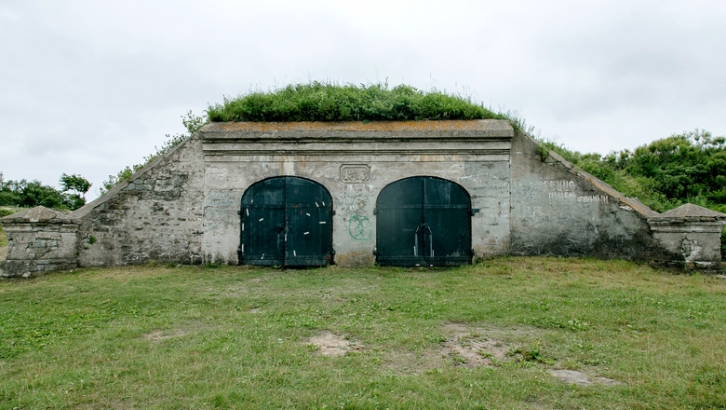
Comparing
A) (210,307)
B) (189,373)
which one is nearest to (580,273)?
(210,307)

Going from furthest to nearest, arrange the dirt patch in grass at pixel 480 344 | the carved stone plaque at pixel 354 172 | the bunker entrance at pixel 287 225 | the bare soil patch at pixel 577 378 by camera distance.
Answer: the carved stone plaque at pixel 354 172 → the bunker entrance at pixel 287 225 → the dirt patch in grass at pixel 480 344 → the bare soil patch at pixel 577 378

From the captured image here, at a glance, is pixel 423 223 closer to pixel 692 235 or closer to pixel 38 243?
pixel 692 235

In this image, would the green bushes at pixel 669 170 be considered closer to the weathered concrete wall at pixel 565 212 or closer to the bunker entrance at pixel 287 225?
the weathered concrete wall at pixel 565 212

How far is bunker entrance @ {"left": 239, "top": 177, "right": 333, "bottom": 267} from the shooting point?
437 inches

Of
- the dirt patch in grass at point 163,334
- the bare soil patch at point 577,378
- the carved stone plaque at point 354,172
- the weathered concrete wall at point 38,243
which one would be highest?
the carved stone plaque at point 354,172

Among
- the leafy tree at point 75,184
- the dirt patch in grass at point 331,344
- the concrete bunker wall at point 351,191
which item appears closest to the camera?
the dirt patch in grass at point 331,344

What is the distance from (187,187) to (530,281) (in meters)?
8.42

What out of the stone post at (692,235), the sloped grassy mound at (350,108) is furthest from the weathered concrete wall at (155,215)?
the stone post at (692,235)

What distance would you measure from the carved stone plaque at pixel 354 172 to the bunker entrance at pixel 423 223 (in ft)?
2.04

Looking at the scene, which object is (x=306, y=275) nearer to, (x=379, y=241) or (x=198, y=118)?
(x=379, y=241)

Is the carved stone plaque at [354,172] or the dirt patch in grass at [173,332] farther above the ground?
the carved stone plaque at [354,172]

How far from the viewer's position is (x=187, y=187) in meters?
11.3

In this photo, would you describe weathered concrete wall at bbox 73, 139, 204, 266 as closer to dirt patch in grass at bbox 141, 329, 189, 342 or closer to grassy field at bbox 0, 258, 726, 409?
grassy field at bbox 0, 258, 726, 409

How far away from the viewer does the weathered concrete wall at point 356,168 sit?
11.1m
